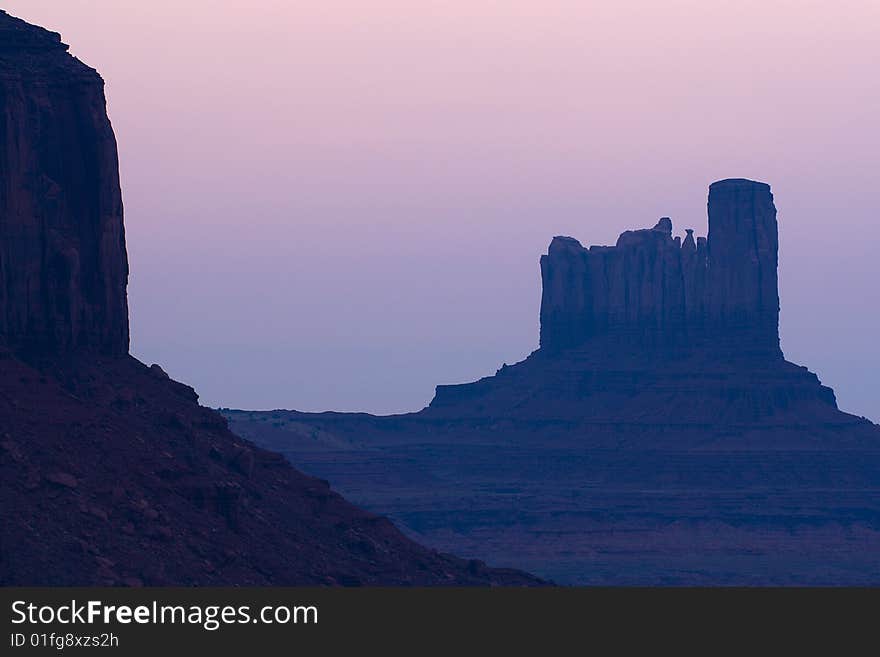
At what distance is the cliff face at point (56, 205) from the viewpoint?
101062 mm

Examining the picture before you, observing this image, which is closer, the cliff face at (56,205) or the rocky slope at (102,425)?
the rocky slope at (102,425)

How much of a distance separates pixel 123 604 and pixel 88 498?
740 inches

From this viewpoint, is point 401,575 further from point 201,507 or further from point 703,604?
point 703,604

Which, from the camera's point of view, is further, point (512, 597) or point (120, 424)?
point (120, 424)

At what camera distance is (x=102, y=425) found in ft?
318

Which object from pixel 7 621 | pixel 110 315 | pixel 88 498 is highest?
pixel 110 315

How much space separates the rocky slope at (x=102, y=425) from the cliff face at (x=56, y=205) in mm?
53

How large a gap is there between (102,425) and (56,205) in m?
10.2

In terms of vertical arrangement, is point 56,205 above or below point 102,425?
above

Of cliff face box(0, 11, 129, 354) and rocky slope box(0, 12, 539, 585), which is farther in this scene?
cliff face box(0, 11, 129, 354)

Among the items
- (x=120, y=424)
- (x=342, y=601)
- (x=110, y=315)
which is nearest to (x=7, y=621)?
(x=342, y=601)

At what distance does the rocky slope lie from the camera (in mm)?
92062

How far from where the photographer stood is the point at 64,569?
8638cm

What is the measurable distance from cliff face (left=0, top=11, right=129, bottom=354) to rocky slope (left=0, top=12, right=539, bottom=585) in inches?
2.1
